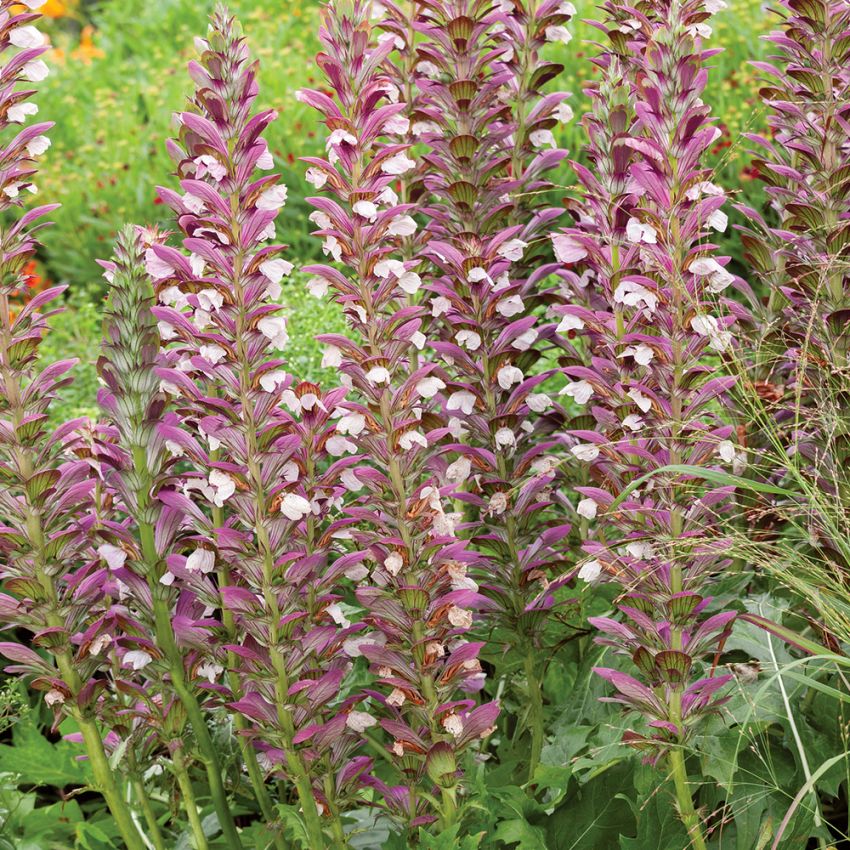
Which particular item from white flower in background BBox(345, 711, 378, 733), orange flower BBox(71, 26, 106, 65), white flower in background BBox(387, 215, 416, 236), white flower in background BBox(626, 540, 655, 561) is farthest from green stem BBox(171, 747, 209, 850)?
orange flower BBox(71, 26, 106, 65)

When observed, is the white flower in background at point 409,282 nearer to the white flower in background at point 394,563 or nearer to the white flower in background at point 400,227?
the white flower in background at point 400,227

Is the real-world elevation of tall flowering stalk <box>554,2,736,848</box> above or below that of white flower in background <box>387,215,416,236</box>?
below

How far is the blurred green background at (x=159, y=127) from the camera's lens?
16.3ft

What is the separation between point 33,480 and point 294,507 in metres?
0.48

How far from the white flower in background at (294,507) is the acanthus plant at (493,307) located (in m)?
0.39

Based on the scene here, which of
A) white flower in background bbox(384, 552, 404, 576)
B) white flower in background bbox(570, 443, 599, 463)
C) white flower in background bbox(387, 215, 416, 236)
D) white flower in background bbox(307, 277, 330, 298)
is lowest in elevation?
white flower in background bbox(384, 552, 404, 576)

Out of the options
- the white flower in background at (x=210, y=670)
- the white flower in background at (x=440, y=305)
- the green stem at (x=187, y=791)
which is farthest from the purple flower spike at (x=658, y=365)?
the green stem at (x=187, y=791)

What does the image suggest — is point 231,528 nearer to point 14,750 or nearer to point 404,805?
point 404,805

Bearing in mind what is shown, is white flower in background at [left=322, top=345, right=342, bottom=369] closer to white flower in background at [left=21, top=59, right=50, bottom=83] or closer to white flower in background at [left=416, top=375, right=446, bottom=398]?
white flower in background at [left=416, top=375, right=446, bottom=398]

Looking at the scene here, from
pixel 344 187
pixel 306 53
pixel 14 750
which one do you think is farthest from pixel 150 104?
pixel 344 187

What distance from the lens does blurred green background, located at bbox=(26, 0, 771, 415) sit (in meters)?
4.96

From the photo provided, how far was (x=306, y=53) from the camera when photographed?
6.66m

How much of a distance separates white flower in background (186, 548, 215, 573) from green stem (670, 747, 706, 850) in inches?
33.8

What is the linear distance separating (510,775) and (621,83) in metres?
1.40
